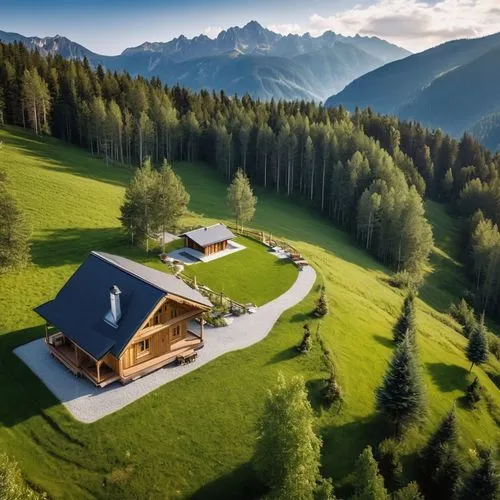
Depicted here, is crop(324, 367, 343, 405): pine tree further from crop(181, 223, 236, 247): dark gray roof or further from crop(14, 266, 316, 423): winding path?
crop(181, 223, 236, 247): dark gray roof

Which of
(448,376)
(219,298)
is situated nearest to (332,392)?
(219,298)

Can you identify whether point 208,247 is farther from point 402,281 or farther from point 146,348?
point 402,281

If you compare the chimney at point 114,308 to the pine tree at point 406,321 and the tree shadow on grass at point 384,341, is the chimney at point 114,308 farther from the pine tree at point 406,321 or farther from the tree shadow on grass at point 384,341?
the pine tree at point 406,321

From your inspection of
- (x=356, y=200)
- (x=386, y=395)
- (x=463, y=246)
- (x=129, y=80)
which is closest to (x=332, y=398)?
(x=386, y=395)

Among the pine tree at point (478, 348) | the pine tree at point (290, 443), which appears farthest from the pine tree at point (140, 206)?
the pine tree at point (478, 348)

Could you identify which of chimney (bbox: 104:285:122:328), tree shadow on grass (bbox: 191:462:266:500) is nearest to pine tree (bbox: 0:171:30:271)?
chimney (bbox: 104:285:122:328)
